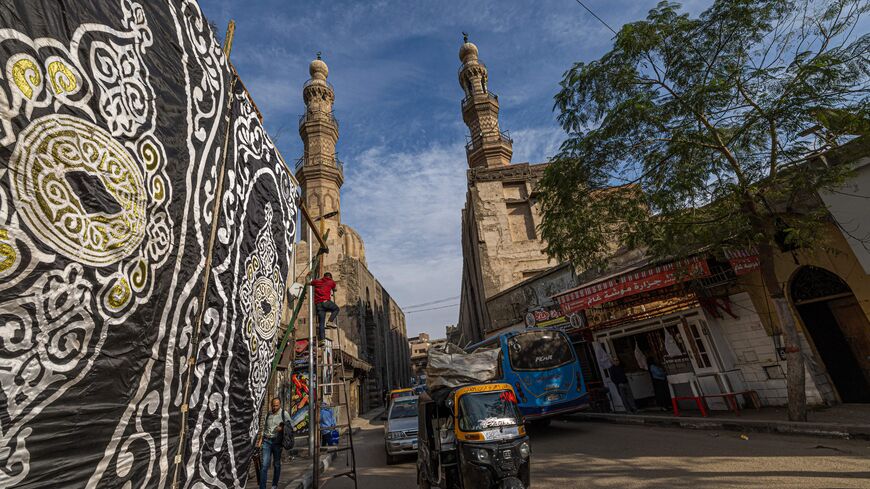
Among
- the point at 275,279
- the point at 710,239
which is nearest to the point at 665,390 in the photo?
the point at 710,239

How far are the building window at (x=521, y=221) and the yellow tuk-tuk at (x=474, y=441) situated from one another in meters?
18.0

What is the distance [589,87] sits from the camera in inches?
362

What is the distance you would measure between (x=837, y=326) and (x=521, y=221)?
15.4 m

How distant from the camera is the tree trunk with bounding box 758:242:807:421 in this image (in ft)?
23.7

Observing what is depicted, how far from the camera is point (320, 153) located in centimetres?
3023

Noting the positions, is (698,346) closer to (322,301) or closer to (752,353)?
(752,353)

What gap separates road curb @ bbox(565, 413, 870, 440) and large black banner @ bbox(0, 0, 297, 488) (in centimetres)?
907

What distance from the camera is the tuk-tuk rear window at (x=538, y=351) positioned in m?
10.4

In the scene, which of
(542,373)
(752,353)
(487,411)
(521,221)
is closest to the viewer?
(487,411)

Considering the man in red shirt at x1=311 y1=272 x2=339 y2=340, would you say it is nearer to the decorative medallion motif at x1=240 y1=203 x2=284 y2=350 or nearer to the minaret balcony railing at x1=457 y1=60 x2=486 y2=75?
the decorative medallion motif at x1=240 y1=203 x2=284 y2=350

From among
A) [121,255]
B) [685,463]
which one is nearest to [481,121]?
[685,463]

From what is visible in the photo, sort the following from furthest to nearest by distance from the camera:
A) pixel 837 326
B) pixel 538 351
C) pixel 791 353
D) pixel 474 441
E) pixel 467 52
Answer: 1. pixel 467 52
2. pixel 538 351
3. pixel 837 326
4. pixel 791 353
5. pixel 474 441

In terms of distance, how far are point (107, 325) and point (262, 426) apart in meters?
6.14

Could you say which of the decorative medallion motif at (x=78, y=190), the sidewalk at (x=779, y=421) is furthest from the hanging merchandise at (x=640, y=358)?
the decorative medallion motif at (x=78, y=190)
